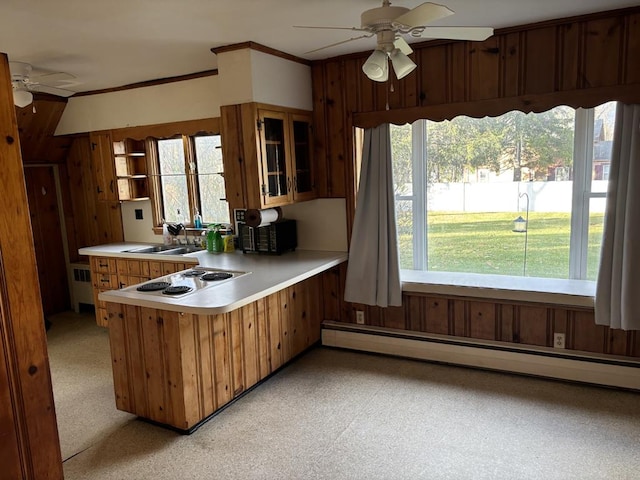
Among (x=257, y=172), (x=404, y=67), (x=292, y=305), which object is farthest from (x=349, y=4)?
(x=292, y=305)

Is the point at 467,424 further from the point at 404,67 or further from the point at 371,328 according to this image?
the point at 404,67

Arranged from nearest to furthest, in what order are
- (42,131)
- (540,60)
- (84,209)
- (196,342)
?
1. (196,342)
2. (540,60)
3. (42,131)
4. (84,209)

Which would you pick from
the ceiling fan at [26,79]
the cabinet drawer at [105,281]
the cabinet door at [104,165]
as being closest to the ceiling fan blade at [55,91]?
the cabinet door at [104,165]

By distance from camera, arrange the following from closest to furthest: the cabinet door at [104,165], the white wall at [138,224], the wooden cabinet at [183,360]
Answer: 1. the wooden cabinet at [183,360]
2. the cabinet door at [104,165]
3. the white wall at [138,224]

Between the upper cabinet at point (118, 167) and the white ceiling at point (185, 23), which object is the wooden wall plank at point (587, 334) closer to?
the white ceiling at point (185, 23)

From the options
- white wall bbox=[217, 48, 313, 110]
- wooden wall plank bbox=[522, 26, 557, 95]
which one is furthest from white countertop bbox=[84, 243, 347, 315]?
wooden wall plank bbox=[522, 26, 557, 95]

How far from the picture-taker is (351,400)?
3.26 meters

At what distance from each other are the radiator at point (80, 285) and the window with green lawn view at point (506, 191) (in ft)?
12.2

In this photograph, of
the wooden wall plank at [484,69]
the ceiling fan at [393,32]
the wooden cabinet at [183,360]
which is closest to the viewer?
the ceiling fan at [393,32]

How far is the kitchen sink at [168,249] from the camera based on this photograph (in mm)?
4617

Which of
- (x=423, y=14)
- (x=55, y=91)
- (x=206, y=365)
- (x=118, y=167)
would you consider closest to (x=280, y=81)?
(x=423, y=14)

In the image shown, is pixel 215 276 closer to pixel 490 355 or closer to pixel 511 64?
pixel 490 355

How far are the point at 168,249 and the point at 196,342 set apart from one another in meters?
2.05

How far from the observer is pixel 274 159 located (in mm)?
3660
